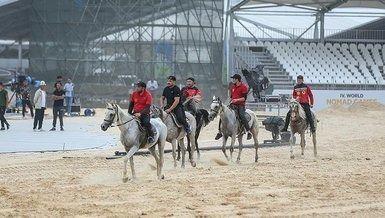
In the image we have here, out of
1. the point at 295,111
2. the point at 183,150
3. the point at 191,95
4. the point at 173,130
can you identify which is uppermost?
the point at 191,95

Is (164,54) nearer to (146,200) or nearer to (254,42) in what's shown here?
(254,42)

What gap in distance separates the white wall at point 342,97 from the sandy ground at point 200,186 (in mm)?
22237

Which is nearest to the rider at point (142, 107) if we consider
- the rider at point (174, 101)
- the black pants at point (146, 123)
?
the black pants at point (146, 123)

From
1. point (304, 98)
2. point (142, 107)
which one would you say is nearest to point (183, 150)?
point (142, 107)

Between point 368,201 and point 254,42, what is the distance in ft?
125

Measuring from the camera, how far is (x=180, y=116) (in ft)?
57.9

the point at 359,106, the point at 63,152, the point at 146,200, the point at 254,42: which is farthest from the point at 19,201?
the point at 254,42

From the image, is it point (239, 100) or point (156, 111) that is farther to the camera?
point (239, 100)

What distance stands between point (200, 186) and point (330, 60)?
36586 mm

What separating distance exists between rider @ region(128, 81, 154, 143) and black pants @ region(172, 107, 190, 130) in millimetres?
1926

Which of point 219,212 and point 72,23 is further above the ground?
point 72,23

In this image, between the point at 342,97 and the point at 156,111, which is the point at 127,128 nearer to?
the point at 156,111

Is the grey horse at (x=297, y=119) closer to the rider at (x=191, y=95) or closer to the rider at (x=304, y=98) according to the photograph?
the rider at (x=304, y=98)

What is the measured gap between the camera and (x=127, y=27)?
48312 millimetres
